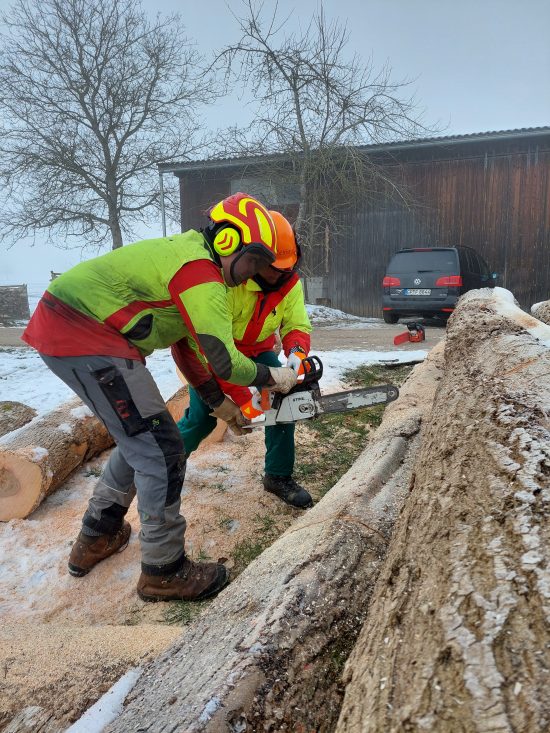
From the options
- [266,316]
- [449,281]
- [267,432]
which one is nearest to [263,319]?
[266,316]

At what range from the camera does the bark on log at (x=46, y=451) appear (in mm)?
2783

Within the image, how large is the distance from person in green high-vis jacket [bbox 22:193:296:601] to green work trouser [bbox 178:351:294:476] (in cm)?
61

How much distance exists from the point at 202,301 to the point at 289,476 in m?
1.42

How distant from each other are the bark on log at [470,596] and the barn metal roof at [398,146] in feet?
41.1

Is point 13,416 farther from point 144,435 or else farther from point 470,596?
point 470,596

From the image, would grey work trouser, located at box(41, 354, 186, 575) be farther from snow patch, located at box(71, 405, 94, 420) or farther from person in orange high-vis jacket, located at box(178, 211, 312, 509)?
snow patch, located at box(71, 405, 94, 420)

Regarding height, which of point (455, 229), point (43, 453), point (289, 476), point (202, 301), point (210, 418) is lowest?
point (289, 476)

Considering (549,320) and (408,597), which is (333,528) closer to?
(408,597)

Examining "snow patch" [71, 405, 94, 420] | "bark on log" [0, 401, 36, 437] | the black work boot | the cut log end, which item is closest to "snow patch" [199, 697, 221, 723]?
the black work boot

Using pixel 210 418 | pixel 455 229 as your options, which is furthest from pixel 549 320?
pixel 455 229

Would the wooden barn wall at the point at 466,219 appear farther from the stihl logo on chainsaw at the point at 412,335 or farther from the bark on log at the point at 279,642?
the bark on log at the point at 279,642

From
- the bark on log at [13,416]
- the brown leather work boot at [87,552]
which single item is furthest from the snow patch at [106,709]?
the bark on log at [13,416]

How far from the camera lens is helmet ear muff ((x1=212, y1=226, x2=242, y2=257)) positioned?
6.63 ft

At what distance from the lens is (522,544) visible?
0.91 meters
